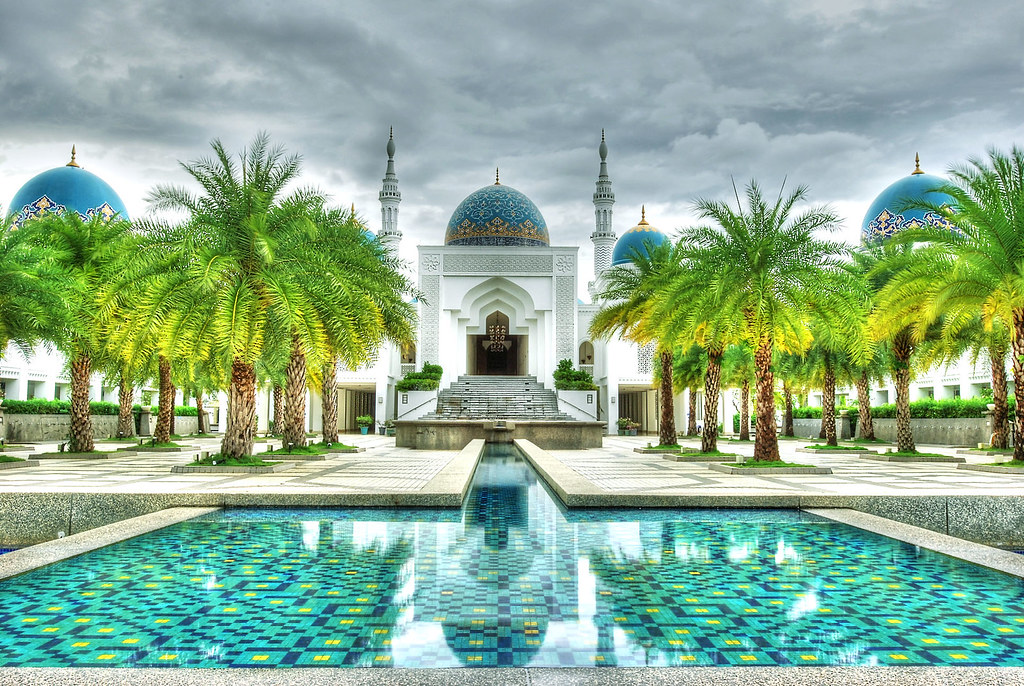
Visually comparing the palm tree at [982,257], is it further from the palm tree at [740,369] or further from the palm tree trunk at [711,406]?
the palm tree at [740,369]

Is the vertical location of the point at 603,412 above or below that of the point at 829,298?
below

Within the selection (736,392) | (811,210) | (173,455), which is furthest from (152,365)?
(736,392)

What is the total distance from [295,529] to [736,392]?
3996 centimetres

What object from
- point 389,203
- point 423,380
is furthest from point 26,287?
point 389,203

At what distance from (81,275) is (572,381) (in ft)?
56.0

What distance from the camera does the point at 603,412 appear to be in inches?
1226

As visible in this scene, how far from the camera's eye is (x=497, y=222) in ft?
106

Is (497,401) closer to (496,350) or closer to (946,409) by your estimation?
(496,350)

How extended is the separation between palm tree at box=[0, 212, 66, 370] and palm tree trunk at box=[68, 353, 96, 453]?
6.22ft

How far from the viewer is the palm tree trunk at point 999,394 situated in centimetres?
1445

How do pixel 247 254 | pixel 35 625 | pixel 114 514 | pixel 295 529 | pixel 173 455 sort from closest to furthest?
pixel 35 625
pixel 295 529
pixel 114 514
pixel 247 254
pixel 173 455

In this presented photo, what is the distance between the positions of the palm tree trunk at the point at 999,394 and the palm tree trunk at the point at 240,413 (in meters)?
13.5

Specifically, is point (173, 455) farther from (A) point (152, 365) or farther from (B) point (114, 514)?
(B) point (114, 514)

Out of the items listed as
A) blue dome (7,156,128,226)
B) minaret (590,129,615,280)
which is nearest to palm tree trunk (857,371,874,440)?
minaret (590,129,615,280)
